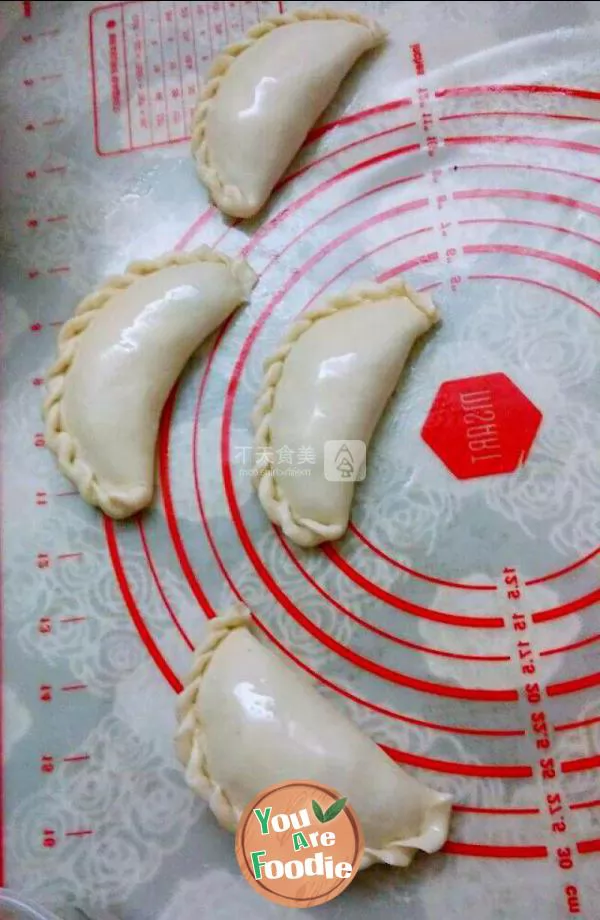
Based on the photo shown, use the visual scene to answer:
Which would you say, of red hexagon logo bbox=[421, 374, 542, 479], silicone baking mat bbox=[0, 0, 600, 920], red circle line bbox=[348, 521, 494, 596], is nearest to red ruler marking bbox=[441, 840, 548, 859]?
silicone baking mat bbox=[0, 0, 600, 920]

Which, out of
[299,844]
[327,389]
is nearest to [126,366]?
[327,389]

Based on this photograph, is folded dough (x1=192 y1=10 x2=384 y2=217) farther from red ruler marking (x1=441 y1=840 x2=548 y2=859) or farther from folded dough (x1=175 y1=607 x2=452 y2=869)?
red ruler marking (x1=441 y1=840 x2=548 y2=859)

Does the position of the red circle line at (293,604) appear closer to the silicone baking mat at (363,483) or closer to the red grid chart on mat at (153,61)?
the silicone baking mat at (363,483)

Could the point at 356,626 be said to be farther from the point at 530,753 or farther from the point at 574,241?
the point at 574,241

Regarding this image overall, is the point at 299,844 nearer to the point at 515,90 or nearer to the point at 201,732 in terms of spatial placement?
the point at 201,732

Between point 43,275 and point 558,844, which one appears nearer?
point 558,844

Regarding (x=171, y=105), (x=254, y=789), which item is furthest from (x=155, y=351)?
(x=254, y=789)

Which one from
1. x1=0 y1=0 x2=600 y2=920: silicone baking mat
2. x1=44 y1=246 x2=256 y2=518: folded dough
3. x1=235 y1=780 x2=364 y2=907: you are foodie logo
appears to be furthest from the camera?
x1=44 y1=246 x2=256 y2=518: folded dough
